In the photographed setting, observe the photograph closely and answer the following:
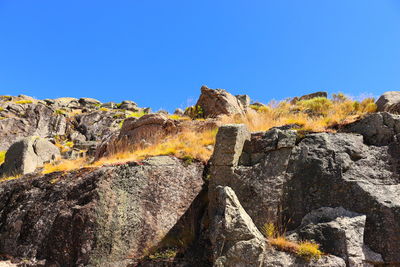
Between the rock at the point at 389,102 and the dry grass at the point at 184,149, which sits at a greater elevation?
the rock at the point at 389,102

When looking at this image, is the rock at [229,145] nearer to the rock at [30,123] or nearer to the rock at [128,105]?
the rock at [30,123]

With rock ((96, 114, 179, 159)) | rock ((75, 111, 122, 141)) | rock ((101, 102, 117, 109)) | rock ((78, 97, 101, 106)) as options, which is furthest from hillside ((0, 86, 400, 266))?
rock ((78, 97, 101, 106))

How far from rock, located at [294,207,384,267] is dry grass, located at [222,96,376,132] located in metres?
2.84

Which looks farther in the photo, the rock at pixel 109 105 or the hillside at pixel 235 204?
the rock at pixel 109 105

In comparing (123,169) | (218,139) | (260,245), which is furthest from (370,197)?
(123,169)

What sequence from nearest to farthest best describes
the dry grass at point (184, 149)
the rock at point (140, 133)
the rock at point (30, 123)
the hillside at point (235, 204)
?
the hillside at point (235, 204) < the dry grass at point (184, 149) < the rock at point (140, 133) < the rock at point (30, 123)

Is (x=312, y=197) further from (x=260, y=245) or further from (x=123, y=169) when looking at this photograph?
(x=123, y=169)

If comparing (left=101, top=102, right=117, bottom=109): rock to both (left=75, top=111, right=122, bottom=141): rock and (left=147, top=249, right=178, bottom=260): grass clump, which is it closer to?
(left=75, top=111, right=122, bottom=141): rock

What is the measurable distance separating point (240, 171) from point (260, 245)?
2267 mm

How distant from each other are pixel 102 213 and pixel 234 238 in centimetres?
360

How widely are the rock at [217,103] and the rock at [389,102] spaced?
652 centimetres

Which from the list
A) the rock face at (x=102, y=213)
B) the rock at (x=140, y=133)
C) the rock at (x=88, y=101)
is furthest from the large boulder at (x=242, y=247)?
the rock at (x=88, y=101)

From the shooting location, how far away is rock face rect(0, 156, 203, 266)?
8469 millimetres

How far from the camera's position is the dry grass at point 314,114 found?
10.3 metres
